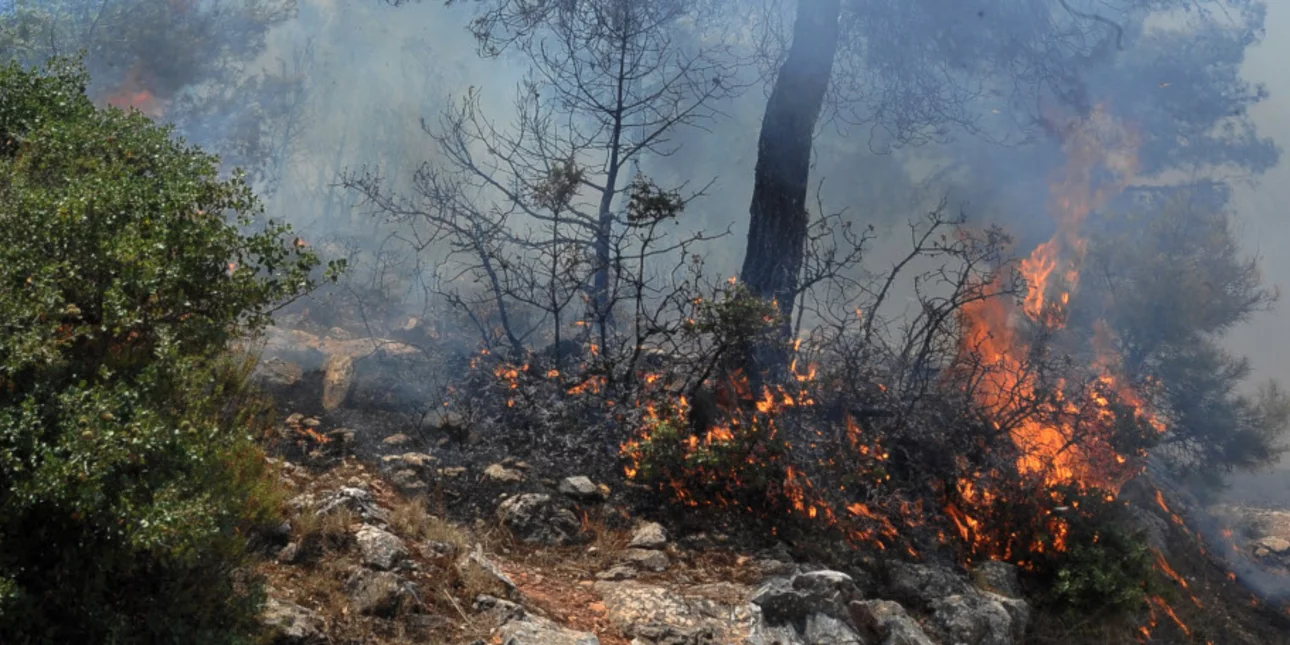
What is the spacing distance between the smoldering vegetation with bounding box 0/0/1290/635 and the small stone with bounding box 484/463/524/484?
34cm

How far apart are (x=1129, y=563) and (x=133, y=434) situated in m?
6.94

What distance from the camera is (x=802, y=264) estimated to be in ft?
30.8

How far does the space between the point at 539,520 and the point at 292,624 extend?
2.40 metres

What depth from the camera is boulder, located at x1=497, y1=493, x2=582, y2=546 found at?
246 inches

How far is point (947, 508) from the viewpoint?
7.68 metres

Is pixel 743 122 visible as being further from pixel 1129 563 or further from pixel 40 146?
pixel 40 146

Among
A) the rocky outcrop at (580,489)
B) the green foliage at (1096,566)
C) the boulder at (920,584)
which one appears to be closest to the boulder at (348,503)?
the rocky outcrop at (580,489)

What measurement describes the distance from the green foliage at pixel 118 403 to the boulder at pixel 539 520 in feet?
6.90

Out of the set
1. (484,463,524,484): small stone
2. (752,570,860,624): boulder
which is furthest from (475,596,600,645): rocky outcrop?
(484,463,524,484): small stone

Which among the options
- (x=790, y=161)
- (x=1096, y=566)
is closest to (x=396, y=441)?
(x=790, y=161)

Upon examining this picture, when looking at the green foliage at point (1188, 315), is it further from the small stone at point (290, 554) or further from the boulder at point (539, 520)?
the small stone at point (290, 554)

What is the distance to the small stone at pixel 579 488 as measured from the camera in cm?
685

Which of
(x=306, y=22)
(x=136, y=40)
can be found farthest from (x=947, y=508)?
(x=306, y=22)

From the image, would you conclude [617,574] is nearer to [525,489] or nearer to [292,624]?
[525,489]
